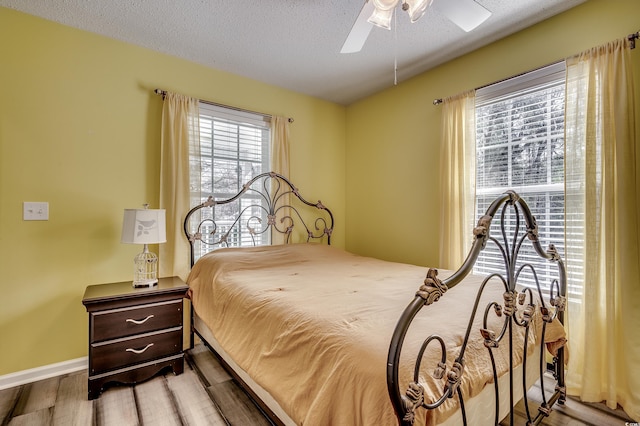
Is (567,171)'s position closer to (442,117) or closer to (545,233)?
(545,233)

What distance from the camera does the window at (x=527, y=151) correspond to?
7.36 feet

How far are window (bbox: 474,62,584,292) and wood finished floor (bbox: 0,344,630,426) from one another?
0.86m

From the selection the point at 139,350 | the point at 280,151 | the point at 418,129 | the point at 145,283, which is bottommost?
the point at 139,350

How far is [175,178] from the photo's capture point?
2.72 meters

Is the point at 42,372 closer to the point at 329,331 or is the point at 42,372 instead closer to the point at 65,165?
the point at 65,165

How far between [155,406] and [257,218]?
71.3 inches

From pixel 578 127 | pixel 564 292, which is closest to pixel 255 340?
pixel 564 292

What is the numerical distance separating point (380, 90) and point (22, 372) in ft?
13.0

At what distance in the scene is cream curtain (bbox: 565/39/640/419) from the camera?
1861 millimetres

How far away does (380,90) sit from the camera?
11.7ft

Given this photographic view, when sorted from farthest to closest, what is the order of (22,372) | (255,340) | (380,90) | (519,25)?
(380,90) → (519,25) → (22,372) → (255,340)

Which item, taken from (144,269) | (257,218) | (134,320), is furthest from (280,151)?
(134,320)

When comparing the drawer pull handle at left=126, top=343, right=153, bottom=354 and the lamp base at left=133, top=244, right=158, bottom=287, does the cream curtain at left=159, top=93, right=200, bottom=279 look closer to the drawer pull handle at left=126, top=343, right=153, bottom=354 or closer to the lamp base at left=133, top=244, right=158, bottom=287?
the lamp base at left=133, top=244, right=158, bottom=287

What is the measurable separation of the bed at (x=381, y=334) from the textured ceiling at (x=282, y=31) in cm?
143
